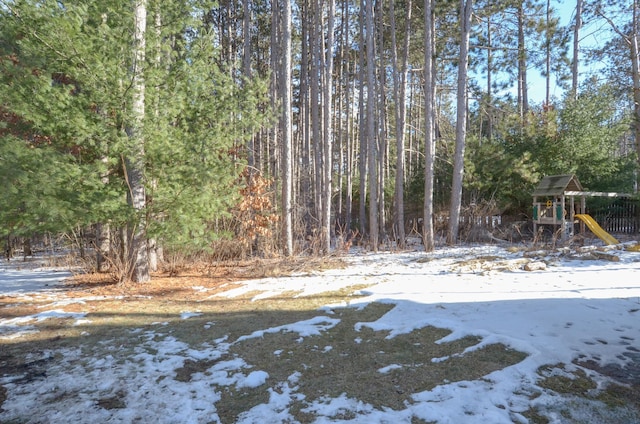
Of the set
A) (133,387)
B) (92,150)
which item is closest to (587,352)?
(133,387)

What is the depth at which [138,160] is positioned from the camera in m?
6.58

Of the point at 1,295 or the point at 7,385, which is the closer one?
the point at 7,385

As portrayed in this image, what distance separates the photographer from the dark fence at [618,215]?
16.6m

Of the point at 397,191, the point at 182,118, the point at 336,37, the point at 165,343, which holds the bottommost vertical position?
the point at 165,343

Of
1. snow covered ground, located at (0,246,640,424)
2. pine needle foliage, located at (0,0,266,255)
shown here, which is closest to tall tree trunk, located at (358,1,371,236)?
pine needle foliage, located at (0,0,266,255)

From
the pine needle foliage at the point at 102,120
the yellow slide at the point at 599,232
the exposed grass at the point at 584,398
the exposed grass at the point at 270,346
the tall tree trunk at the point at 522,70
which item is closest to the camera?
the exposed grass at the point at 584,398

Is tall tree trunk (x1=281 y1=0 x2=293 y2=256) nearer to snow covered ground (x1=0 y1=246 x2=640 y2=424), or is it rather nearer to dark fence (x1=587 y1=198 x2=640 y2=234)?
snow covered ground (x1=0 y1=246 x2=640 y2=424)

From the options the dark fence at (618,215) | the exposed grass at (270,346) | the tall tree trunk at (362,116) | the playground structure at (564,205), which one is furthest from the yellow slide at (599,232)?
the exposed grass at (270,346)

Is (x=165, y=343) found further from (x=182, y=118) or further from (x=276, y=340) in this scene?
(x=182, y=118)

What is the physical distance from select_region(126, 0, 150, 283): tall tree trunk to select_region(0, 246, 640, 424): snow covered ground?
1514 mm

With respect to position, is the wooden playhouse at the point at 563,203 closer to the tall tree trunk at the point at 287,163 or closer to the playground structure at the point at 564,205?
the playground structure at the point at 564,205

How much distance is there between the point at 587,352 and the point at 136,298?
20.9ft

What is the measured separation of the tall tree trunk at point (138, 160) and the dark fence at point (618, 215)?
1772cm

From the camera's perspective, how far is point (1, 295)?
7012 millimetres
